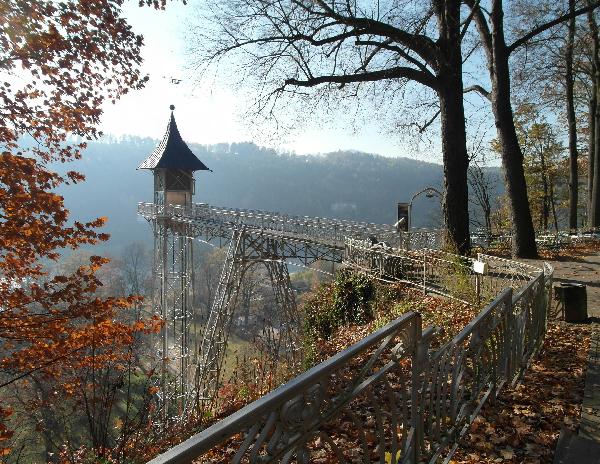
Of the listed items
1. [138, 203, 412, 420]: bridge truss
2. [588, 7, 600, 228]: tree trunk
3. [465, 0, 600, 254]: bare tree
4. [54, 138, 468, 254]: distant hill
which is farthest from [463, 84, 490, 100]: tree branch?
[54, 138, 468, 254]: distant hill

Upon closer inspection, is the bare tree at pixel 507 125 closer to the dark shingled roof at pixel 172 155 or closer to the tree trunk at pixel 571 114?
the tree trunk at pixel 571 114

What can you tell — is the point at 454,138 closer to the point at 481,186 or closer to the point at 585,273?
the point at 585,273

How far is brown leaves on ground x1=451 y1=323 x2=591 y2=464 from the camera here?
11.3ft

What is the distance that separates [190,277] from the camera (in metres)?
22.6

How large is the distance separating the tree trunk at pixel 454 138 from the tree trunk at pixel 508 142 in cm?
108

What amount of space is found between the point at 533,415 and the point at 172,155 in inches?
845

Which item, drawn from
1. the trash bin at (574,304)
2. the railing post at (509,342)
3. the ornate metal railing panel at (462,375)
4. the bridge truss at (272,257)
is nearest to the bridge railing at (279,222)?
the bridge truss at (272,257)

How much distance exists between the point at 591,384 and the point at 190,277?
19.9 m

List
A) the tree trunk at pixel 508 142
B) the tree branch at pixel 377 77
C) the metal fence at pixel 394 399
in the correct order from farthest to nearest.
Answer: the tree trunk at pixel 508 142 → the tree branch at pixel 377 77 → the metal fence at pixel 394 399

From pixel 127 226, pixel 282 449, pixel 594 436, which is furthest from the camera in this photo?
pixel 127 226

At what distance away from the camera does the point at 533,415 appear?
4.04m

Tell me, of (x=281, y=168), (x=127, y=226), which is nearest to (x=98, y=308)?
(x=127, y=226)

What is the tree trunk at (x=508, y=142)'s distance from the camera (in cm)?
1275

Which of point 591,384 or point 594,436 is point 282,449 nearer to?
point 594,436
